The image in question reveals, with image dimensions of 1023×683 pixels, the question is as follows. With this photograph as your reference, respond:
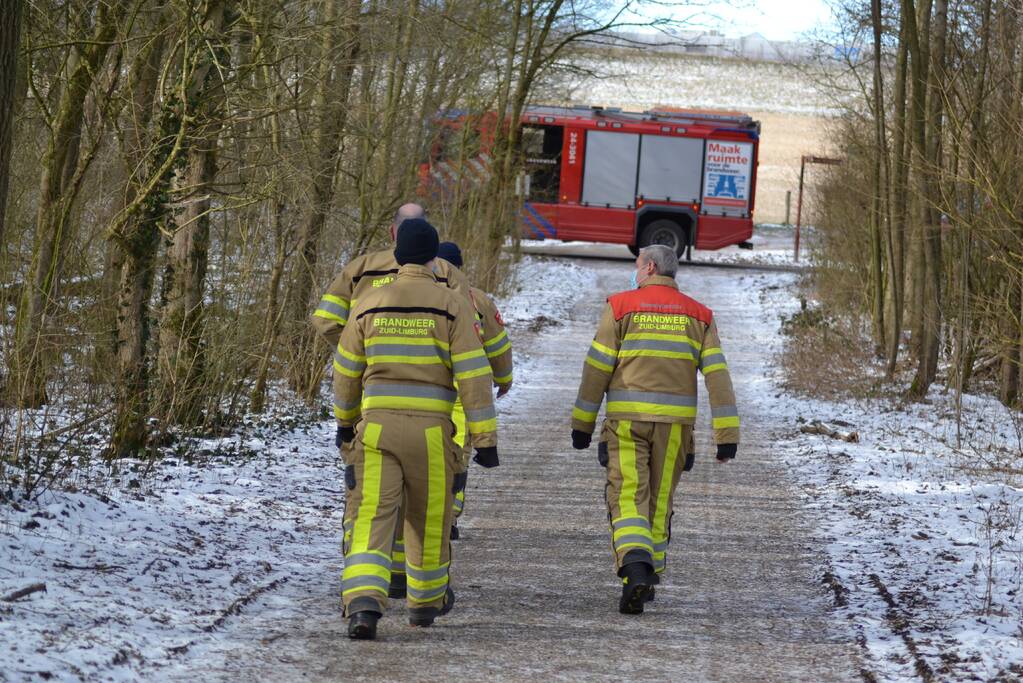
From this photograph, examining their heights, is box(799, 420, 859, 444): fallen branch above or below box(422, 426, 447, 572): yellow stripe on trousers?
below

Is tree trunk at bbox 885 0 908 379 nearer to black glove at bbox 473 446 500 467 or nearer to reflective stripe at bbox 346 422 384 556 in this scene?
black glove at bbox 473 446 500 467

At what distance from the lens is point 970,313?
40.3 ft

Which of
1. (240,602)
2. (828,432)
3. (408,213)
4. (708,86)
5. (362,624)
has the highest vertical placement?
(708,86)

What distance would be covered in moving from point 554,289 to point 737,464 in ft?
49.6

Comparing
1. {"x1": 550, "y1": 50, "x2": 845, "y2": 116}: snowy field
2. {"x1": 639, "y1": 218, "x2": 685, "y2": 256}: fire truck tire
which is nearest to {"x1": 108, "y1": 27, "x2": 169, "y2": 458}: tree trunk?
{"x1": 639, "y1": 218, "x2": 685, "y2": 256}: fire truck tire

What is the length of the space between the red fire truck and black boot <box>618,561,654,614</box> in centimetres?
2321

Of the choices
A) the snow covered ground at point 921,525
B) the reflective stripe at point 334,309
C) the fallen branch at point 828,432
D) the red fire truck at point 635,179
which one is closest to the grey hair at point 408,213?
the reflective stripe at point 334,309

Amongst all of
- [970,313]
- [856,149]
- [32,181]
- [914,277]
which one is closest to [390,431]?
[32,181]

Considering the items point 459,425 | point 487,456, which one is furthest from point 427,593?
point 459,425

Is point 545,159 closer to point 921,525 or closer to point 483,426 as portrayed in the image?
point 921,525

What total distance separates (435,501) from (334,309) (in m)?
1.19

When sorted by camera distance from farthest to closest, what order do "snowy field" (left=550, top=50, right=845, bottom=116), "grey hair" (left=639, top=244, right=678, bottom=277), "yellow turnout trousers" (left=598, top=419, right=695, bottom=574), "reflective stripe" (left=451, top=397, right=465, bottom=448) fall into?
"snowy field" (left=550, top=50, right=845, bottom=116)
"reflective stripe" (left=451, top=397, right=465, bottom=448)
"grey hair" (left=639, top=244, right=678, bottom=277)
"yellow turnout trousers" (left=598, top=419, right=695, bottom=574)

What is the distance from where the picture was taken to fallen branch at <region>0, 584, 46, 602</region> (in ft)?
16.6

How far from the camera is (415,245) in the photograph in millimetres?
5500
